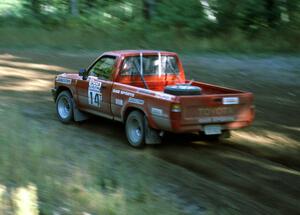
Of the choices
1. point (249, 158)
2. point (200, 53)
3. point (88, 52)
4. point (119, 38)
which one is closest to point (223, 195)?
point (249, 158)

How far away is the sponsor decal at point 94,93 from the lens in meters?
10.7

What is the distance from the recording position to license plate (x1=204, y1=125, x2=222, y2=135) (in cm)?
924

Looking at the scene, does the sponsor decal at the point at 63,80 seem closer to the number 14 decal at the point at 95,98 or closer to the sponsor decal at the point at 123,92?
the number 14 decal at the point at 95,98

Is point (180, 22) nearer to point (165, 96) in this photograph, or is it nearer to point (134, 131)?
point (134, 131)

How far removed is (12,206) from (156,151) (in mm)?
4630

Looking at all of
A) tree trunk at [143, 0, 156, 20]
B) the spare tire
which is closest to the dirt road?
the spare tire

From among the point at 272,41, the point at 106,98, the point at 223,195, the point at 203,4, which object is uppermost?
the point at 203,4

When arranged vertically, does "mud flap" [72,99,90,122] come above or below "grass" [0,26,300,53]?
below

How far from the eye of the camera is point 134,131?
388 inches

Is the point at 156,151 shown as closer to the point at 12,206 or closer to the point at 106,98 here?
the point at 106,98

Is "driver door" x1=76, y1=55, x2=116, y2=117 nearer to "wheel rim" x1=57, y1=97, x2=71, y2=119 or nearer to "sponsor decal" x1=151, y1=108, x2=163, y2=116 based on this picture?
"wheel rim" x1=57, y1=97, x2=71, y2=119

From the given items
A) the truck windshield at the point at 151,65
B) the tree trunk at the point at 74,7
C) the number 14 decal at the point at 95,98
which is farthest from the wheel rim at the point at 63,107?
the tree trunk at the point at 74,7

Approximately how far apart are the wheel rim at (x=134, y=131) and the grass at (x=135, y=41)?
13.7 meters

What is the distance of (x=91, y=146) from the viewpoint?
9750 millimetres
